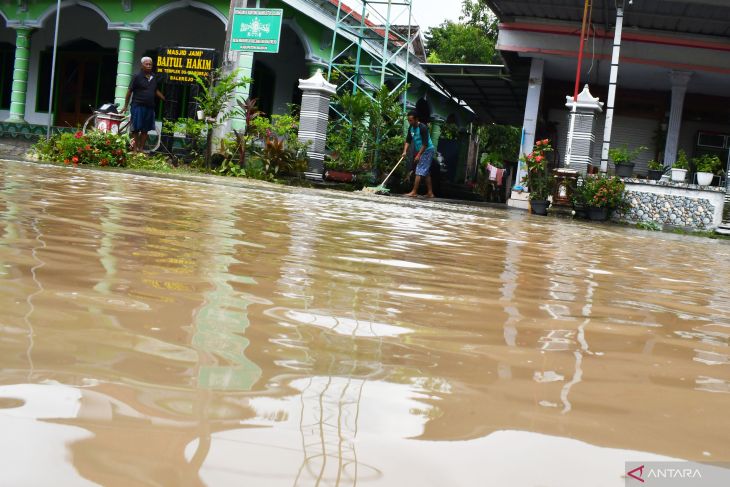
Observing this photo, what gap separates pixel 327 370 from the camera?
154 cm

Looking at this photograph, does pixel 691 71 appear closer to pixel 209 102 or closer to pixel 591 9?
pixel 591 9

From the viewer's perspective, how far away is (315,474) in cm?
100

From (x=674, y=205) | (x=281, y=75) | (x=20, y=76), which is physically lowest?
(x=674, y=205)

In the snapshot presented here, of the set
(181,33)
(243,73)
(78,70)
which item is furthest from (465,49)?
(243,73)

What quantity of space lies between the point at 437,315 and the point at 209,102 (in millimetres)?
13006

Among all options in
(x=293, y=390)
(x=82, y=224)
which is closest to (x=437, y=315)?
(x=293, y=390)

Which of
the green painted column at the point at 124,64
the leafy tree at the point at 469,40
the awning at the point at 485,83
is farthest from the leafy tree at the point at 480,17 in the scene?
the green painted column at the point at 124,64

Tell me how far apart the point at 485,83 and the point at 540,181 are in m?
5.65

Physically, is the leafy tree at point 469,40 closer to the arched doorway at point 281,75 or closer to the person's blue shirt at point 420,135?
the arched doorway at point 281,75

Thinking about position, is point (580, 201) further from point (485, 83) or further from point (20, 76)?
point (20, 76)

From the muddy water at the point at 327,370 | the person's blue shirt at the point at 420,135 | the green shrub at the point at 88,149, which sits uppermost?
the person's blue shirt at the point at 420,135

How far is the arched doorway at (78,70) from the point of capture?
19.3 meters

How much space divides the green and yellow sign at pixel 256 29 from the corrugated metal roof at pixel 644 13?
12.8 feet

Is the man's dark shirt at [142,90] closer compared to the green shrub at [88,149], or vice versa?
the green shrub at [88,149]
